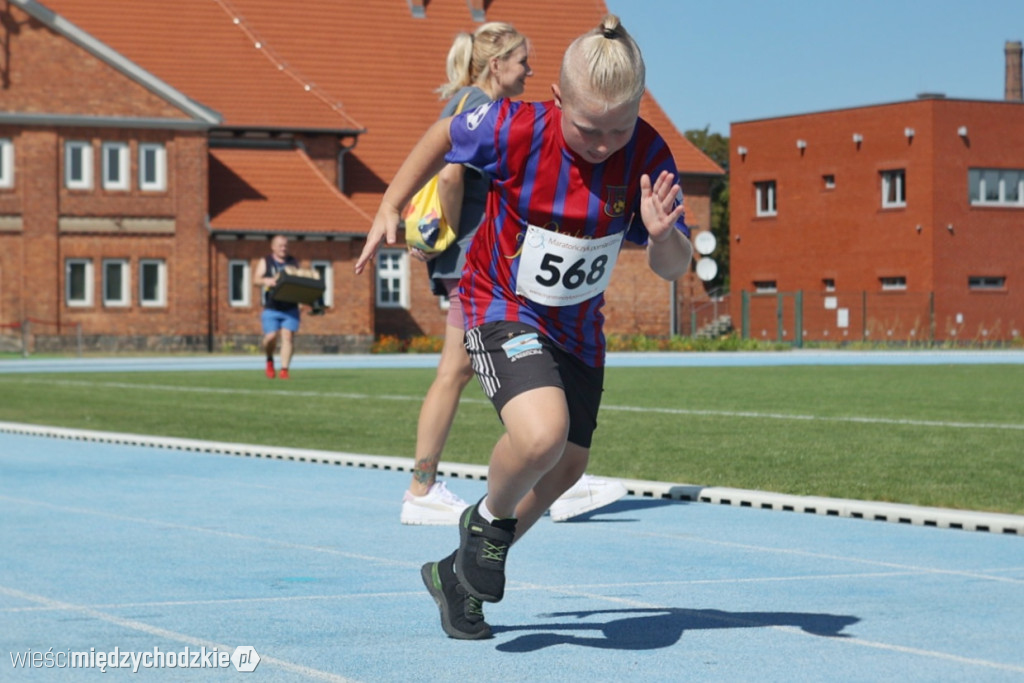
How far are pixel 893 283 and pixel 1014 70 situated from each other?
80.1 ft

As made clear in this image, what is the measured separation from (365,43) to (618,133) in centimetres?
5498

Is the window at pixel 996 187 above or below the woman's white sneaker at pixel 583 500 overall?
above

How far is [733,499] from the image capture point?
991 cm

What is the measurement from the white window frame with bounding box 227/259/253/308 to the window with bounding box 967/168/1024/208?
1111 inches

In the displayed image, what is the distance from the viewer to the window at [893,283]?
65.5 m

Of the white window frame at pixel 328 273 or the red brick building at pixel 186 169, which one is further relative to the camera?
the white window frame at pixel 328 273

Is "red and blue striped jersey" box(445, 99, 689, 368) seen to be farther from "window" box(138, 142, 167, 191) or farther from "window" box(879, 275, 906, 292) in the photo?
"window" box(879, 275, 906, 292)

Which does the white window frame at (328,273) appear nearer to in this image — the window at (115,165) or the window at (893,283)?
the window at (115,165)

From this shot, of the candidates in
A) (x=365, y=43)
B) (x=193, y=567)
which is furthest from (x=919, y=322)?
(x=193, y=567)

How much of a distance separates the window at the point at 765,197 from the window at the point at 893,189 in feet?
17.1

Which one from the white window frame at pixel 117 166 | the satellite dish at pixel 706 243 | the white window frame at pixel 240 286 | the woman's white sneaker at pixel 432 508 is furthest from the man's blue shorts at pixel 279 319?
the satellite dish at pixel 706 243

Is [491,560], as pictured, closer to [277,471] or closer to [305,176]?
[277,471]

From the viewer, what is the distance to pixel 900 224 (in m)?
65.2

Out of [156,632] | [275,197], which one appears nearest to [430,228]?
[156,632]
